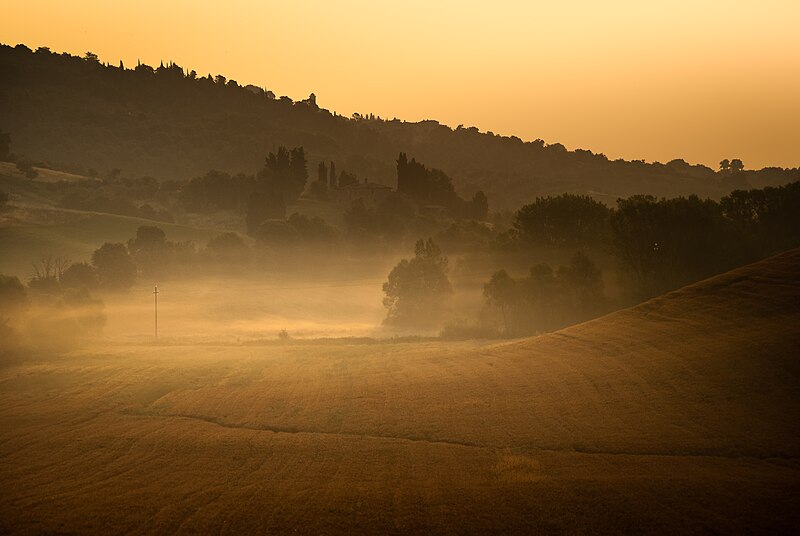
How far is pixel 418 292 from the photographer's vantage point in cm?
9744

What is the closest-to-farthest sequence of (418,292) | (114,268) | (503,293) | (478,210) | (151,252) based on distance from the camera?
(503,293), (418,292), (114,268), (151,252), (478,210)

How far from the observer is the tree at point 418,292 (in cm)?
9638

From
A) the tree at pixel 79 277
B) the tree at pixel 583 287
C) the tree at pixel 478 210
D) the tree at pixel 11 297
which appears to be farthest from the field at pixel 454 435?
the tree at pixel 478 210

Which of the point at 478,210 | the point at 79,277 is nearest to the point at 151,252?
the point at 79,277

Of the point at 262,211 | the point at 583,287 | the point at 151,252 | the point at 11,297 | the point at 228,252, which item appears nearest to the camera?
the point at 11,297

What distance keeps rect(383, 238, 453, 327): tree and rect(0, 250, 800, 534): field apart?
42767 mm

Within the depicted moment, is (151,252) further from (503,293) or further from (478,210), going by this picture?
(478,210)

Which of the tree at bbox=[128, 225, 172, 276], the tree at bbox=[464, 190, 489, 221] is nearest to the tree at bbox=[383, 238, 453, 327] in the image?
the tree at bbox=[128, 225, 172, 276]

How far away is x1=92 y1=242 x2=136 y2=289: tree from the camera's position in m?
114

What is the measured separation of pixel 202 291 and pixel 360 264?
3788 centimetres

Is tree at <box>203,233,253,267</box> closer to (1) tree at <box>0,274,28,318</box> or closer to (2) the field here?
(1) tree at <box>0,274,28,318</box>

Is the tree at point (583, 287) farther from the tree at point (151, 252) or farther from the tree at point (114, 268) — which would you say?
the tree at point (151, 252)

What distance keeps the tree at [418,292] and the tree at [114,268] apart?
44087mm

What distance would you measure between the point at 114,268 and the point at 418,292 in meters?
50.8
